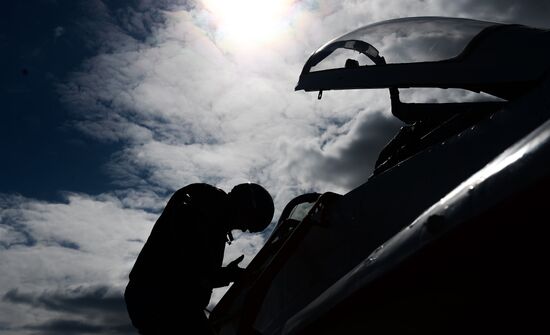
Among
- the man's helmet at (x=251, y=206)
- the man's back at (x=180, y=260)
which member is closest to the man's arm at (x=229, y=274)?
the man's back at (x=180, y=260)

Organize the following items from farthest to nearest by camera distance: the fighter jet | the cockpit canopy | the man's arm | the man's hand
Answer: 1. the man's hand
2. the man's arm
3. the cockpit canopy
4. the fighter jet

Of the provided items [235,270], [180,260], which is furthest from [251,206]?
[180,260]

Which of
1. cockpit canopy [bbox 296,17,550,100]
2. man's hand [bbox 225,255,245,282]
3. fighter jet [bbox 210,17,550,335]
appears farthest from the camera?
man's hand [bbox 225,255,245,282]

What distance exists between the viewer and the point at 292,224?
4340 millimetres

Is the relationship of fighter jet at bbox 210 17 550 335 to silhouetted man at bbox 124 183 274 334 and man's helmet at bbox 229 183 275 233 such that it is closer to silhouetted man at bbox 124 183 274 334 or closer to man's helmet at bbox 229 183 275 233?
man's helmet at bbox 229 183 275 233

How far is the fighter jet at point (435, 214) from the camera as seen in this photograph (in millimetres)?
1521

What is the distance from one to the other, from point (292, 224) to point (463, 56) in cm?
212

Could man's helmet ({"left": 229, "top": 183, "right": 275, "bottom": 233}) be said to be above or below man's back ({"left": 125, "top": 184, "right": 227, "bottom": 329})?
above

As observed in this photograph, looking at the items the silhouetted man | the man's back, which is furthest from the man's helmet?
the man's back

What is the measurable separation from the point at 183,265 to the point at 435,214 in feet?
7.39

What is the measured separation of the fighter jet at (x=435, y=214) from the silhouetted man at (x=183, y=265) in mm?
463

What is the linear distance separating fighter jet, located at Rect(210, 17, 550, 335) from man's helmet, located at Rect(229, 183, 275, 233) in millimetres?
283

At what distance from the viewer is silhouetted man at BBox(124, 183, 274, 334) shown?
3.29m

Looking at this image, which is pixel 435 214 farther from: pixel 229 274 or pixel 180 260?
pixel 229 274
